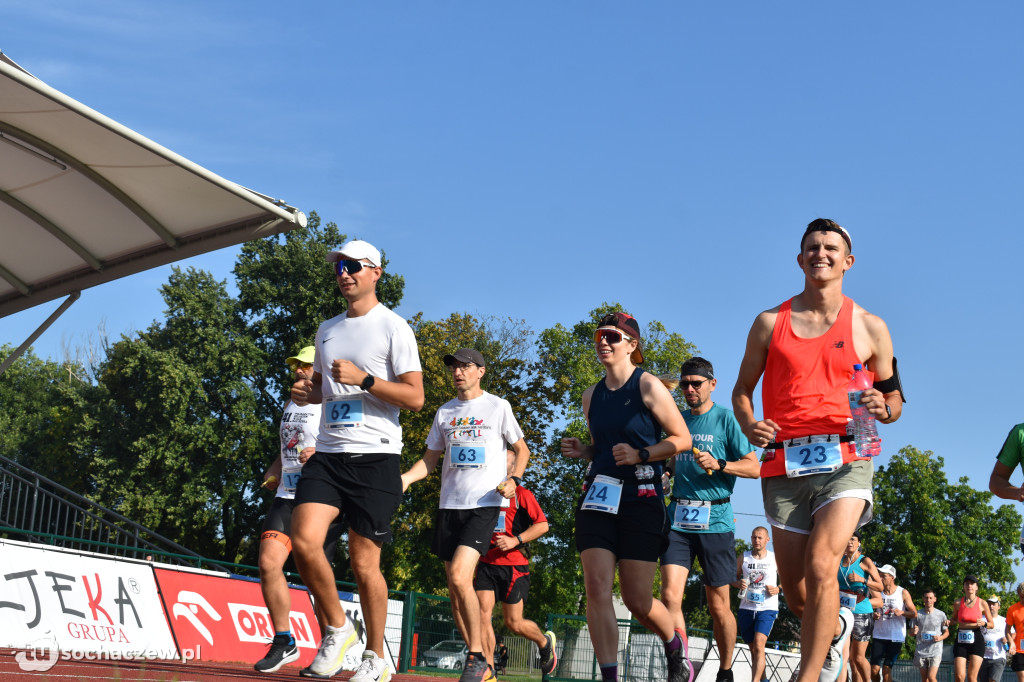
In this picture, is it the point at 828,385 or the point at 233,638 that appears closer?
the point at 828,385

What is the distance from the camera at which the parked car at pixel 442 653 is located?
14.8m

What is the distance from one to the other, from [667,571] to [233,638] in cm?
536

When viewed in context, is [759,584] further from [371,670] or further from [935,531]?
[935,531]

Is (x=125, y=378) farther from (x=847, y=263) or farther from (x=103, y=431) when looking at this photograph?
(x=847, y=263)

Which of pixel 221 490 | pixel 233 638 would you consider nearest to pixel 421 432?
pixel 221 490

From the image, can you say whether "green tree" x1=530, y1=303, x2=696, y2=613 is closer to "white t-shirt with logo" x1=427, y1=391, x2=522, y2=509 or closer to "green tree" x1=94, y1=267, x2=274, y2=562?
"green tree" x1=94, y1=267, x2=274, y2=562

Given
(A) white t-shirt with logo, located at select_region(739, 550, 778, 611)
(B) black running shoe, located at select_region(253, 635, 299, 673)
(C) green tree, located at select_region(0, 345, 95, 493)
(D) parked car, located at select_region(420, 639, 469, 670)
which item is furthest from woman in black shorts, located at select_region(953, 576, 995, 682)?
(C) green tree, located at select_region(0, 345, 95, 493)

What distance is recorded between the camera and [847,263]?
5418mm

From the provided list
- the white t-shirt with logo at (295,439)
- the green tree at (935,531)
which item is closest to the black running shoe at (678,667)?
the white t-shirt with logo at (295,439)

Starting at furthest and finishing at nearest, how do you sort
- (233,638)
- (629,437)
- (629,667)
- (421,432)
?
1. (421,432)
2. (629,667)
3. (233,638)
4. (629,437)

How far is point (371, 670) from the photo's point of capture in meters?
5.75

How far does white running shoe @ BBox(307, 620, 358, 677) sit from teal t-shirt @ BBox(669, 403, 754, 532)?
11.1 ft

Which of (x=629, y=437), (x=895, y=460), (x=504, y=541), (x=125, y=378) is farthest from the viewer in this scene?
(x=895, y=460)

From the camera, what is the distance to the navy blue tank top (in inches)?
253
